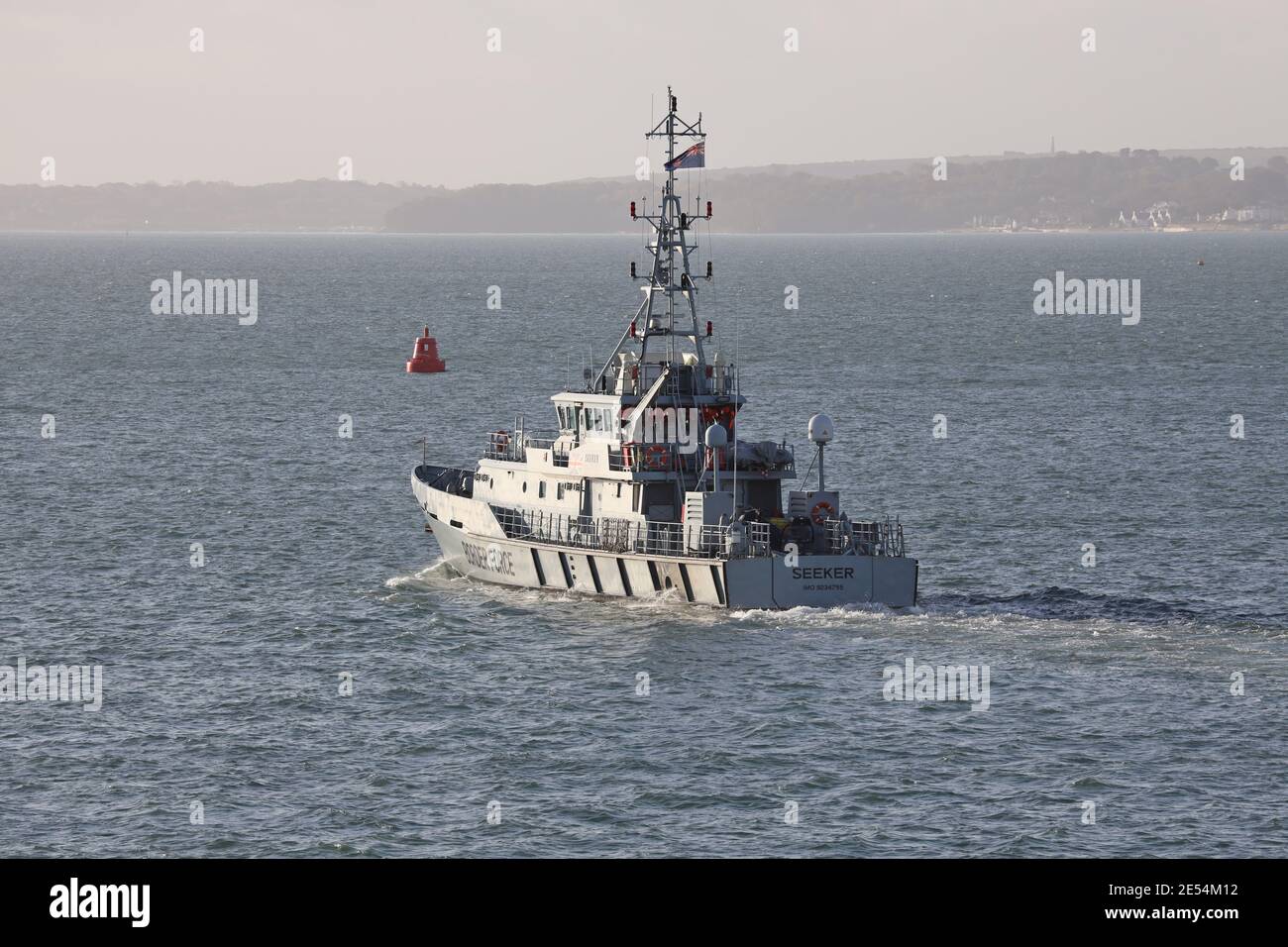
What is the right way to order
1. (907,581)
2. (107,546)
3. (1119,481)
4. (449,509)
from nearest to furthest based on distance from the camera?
1. (907,581)
2. (449,509)
3. (107,546)
4. (1119,481)

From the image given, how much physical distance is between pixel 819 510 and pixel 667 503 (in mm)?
4493

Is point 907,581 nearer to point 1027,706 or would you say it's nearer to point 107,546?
point 1027,706

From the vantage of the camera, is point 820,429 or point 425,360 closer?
point 820,429

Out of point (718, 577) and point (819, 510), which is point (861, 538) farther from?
point (718, 577)

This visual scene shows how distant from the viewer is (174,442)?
295 ft

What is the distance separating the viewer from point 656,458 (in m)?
53.8

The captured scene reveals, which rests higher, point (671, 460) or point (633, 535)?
point (671, 460)

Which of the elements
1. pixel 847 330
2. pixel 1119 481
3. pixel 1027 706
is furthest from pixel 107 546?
pixel 847 330

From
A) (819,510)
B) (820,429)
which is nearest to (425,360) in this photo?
(820,429)

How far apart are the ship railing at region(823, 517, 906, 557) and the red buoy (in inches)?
2938

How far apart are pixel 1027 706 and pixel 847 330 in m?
121

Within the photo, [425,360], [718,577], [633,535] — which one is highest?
[425,360]

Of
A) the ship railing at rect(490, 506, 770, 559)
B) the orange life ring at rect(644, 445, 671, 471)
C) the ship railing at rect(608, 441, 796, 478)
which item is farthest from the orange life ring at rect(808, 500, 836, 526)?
the orange life ring at rect(644, 445, 671, 471)
